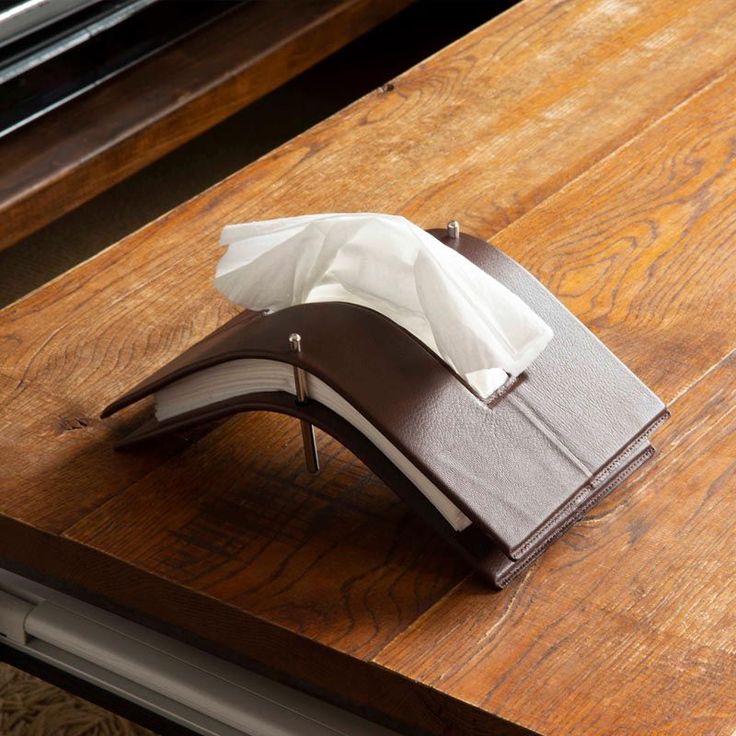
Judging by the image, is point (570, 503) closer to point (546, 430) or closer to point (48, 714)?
point (546, 430)

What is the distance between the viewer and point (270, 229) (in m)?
0.98

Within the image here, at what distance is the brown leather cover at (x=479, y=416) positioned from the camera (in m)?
0.85

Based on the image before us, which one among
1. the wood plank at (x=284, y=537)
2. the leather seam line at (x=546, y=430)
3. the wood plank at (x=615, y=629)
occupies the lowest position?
the wood plank at (x=615, y=629)

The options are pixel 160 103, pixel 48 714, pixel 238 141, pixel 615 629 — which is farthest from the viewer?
pixel 238 141

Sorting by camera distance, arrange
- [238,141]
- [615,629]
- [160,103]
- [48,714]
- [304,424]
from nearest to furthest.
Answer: [615,629]
[304,424]
[48,714]
[160,103]
[238,141]

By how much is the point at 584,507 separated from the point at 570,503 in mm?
19

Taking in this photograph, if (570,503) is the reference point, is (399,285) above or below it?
above

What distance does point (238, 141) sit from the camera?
2406 mm

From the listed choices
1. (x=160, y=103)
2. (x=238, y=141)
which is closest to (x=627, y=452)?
(x=160, y=103)

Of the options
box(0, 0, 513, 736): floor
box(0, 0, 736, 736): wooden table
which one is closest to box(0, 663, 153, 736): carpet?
box(0, 0, 736, 736): wooden table

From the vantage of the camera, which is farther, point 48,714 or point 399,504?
point 48,714

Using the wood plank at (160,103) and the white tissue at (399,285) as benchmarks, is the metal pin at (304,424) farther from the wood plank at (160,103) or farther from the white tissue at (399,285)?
the wood plank at (160,103)

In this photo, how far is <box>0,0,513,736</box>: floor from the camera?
83.4 inches

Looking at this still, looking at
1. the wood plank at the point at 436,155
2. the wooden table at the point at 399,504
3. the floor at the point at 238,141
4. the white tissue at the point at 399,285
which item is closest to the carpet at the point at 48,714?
the wooden table at the point at 399,504
